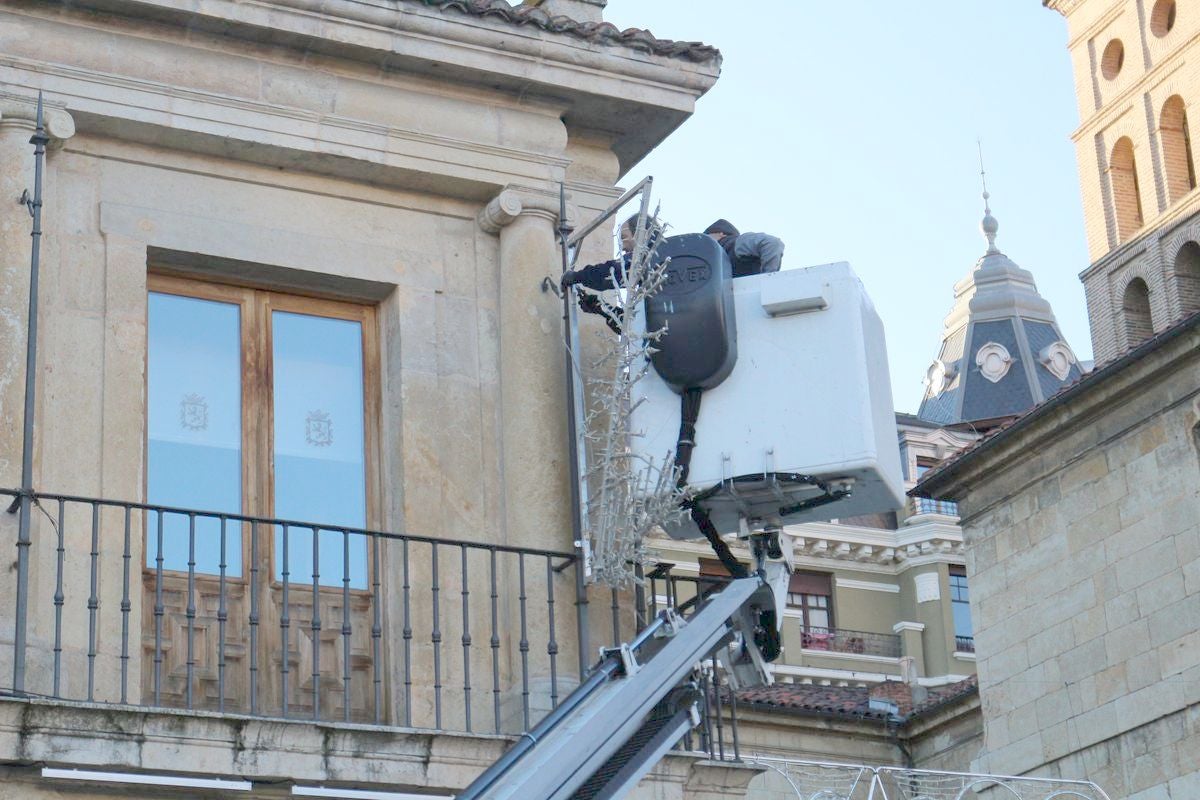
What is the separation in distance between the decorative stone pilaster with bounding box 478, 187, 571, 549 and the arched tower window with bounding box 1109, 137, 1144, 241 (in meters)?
45.5

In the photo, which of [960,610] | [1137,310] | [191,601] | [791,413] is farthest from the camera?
[1137,310]

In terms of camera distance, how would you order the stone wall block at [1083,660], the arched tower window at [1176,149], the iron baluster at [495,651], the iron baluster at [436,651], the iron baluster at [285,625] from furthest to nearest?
the arched tower window at [1176,149] → the stone wall block at [1083,660] → the iron baluster at [495,651] → the iron baluster at [436,651] → the iron baluster at [285,625]

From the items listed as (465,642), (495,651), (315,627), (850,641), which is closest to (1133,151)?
(850,641)

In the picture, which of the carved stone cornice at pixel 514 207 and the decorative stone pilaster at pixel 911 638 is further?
the decorative stone pilaster at pixel 911 638

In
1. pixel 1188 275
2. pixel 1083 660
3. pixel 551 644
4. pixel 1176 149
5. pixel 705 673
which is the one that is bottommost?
pixel 705 673

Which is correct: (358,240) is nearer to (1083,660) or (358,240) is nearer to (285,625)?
(285,625)

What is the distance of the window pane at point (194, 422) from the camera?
10.7 metres

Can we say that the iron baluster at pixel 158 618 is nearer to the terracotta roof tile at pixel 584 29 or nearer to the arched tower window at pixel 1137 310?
the terracotta roof tile at pixel 584 29

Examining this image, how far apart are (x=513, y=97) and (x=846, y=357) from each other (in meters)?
2.31

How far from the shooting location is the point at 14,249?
1022 centimetres

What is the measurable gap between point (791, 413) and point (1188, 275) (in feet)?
144

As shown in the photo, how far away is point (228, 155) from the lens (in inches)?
440

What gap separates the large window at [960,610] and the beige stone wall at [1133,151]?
24.4ft

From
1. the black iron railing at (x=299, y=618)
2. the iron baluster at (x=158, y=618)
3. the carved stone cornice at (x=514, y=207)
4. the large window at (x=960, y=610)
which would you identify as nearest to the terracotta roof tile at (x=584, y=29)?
the carved stone cornice at (x=514, y=207)
